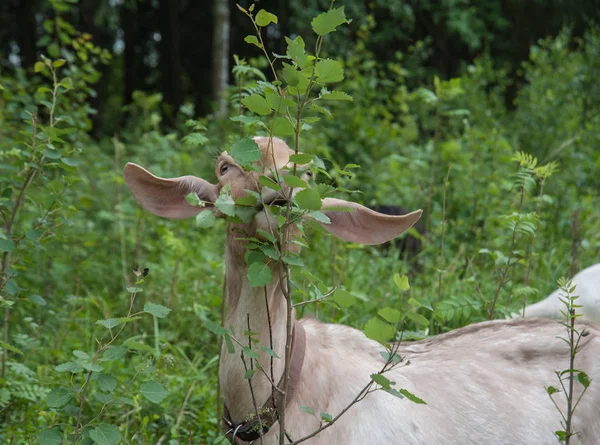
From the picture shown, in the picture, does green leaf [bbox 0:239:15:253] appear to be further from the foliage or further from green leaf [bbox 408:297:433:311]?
the foliage

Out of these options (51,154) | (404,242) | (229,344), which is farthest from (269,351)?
(404,242)

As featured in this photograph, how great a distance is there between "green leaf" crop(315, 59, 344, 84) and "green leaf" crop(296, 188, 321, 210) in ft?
0.95

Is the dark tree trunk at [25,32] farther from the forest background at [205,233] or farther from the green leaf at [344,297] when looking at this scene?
the green leaf at [344,297]

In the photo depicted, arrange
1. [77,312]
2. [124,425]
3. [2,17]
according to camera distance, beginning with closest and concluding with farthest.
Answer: [124,425]
[77,312]
[2,17]

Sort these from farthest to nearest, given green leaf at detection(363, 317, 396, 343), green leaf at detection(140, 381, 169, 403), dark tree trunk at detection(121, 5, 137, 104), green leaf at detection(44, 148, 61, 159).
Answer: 1. dark tree trunk at detection(121, 5, 137, 104)
2. green leaf at detection(44, 148, 61, 159)
3. green leaf at detection(140, 381, 169, 403)
4. green leaf at detection(363, 317, 396, 343)

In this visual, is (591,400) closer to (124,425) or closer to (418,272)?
(124,425)

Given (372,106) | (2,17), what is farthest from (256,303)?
(2,17)

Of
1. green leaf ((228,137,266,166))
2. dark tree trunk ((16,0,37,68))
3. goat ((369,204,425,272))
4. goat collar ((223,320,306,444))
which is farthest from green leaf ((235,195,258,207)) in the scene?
dark tree trunk ((16,0,37,68))

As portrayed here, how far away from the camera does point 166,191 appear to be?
2.63 metres

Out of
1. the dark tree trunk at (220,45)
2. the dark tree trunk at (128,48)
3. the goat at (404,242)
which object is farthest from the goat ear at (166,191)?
the dark tree trunk at (128,48)

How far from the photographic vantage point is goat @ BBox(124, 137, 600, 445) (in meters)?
2.50

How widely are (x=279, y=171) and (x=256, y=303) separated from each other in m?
0.47

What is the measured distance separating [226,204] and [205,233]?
431 centimetres

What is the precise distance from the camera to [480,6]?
15.5 metres
